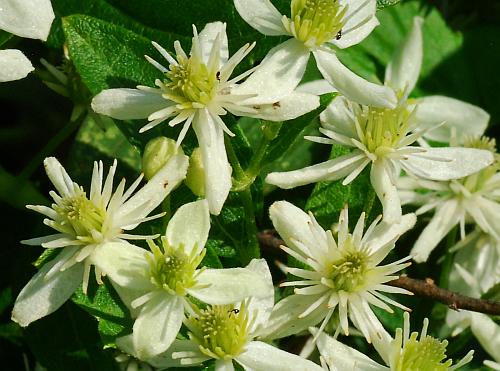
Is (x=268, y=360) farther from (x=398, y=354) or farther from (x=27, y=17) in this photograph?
(x=27, y=17)

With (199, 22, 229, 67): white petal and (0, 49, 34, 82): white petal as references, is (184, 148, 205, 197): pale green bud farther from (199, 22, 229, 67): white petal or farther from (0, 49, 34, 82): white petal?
(0, 49, 34, 82): white petal

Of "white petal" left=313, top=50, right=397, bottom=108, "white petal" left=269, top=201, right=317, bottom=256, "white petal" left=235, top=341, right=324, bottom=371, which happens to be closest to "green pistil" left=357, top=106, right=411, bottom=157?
"white petal" left=313, top=50, right=397, bottom=108

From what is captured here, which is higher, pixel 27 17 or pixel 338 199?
pixel 27 17

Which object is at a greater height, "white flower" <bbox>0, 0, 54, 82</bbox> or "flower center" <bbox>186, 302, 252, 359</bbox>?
"white flower" <bbox>0, 0, 54, 82</bbox>

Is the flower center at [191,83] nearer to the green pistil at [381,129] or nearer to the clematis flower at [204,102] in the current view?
the clematis flower at [204,102]

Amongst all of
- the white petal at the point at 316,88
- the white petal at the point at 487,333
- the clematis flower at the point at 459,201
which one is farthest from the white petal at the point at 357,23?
the white petal at the point at 487,333

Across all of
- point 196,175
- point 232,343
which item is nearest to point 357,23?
point 196,175
